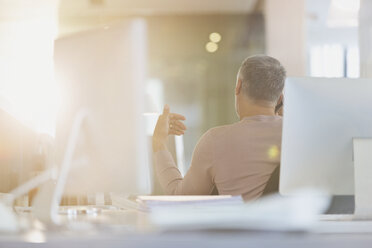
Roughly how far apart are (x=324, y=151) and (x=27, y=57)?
5.81 metres

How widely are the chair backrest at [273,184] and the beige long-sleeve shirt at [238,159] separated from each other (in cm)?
14

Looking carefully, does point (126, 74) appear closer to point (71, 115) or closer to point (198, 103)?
point (71, 115)

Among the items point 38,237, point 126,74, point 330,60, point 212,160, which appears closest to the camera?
point 38,237

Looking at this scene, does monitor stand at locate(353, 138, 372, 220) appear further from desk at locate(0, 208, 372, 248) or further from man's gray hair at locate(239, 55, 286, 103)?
man's gray hair at locate(239, 55, 286, 103)

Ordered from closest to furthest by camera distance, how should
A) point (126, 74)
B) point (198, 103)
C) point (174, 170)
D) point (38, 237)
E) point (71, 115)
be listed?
point (38, 237) < point (126, 74) < point (71, 115) < point (174, 170) < point (198, 103)

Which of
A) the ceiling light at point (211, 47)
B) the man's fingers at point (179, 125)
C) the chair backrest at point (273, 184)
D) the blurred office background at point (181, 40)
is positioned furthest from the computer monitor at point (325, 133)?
the ceiling light at point (211, 47)

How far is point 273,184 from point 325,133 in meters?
0.63

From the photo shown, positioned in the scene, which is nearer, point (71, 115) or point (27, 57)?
point (71, 115)

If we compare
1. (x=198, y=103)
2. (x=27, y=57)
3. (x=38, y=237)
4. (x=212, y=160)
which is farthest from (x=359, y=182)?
(x=27, y=57)

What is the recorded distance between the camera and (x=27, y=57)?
648cm

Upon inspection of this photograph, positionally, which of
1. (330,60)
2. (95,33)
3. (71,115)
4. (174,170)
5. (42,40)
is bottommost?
(174,170)

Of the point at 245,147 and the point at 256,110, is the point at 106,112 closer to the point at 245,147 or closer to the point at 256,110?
the point at 245,147

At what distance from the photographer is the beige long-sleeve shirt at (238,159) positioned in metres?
2.00

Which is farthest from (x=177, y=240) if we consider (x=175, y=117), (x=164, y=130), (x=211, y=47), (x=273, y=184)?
(x=211, y=47)
